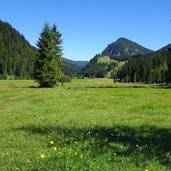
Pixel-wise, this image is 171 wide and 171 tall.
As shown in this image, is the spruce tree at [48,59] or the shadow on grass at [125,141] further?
the spruce tree at [48,59]

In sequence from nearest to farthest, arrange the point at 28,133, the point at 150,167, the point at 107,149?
the point at 150,167, the point at 107,149, the point at 28,133

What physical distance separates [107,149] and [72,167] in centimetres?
322

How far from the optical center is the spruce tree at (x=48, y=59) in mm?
82438

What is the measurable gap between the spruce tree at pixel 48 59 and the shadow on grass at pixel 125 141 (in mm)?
66221

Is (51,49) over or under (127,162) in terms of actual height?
over

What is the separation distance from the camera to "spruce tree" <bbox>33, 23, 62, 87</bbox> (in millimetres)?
82438

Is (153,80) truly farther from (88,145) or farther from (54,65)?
(88,145)

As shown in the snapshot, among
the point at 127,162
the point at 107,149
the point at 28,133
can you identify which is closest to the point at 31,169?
the point at 127,162

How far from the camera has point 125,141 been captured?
12492mm

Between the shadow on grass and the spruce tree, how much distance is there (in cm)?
6622

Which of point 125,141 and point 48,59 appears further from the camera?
point 48,59

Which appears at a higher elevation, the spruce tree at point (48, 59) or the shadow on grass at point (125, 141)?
the spruce tree at point (48, 59)

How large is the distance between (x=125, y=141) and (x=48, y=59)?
238ft

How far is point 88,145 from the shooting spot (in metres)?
11.0
